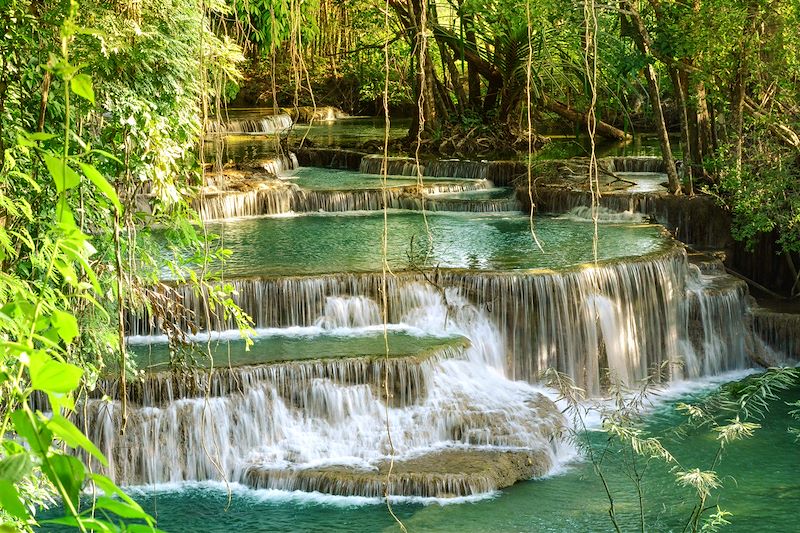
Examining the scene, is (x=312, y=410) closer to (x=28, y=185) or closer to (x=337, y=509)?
(x=337, y=509)

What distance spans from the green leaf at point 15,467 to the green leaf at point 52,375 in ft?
0.22

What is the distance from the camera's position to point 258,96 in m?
29.5

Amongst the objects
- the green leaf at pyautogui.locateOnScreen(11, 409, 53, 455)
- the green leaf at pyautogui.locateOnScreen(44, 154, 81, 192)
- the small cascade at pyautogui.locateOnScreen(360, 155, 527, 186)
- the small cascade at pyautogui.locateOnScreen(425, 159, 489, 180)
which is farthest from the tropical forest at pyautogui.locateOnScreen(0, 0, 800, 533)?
the green leaf at pyautogui.locateOnScreen(11, 409, 53, 455)

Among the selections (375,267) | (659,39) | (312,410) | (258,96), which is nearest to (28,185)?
(312,410)

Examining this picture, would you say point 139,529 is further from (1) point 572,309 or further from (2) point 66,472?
(1) point 572,309

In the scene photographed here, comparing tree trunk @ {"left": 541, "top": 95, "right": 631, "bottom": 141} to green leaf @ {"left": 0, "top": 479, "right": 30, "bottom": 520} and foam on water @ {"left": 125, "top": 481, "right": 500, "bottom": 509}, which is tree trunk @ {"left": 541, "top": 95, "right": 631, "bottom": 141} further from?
green leaf @ {"left": 0, "top": 479, "right": 30, "bottom": 520}

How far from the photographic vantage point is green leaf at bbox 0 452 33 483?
1001mm

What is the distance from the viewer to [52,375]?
101cm

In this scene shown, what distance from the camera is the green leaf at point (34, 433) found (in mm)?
1021

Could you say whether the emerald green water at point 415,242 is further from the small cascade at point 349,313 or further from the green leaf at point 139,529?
the green leaf at point 139,529

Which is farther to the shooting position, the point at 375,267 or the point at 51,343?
the point at 375,267

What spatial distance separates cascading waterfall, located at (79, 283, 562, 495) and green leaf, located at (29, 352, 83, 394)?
7920 millimetres

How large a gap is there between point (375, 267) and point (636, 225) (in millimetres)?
4279

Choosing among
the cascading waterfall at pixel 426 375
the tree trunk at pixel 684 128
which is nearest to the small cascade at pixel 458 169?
the cascading waterfall at pixel 426 375
